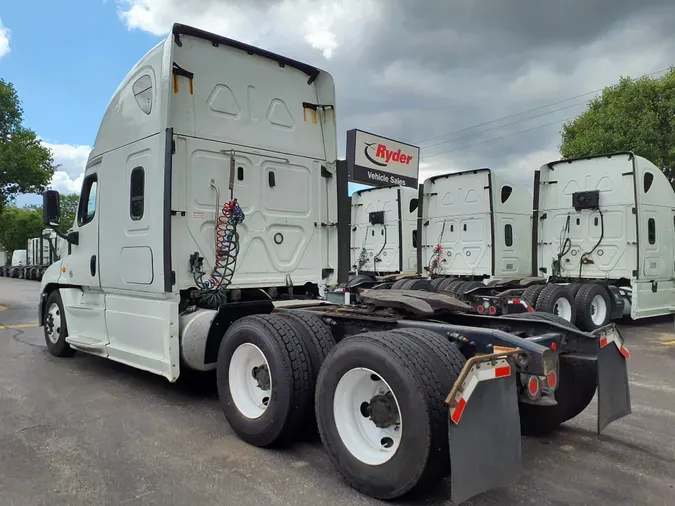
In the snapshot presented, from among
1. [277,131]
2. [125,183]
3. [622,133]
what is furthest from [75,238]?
[622,133]

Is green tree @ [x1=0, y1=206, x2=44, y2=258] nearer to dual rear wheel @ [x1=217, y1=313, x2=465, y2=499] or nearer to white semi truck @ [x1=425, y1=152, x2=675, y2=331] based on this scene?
white semi truck @ [x1=425, y1=152, x2=675, y2=331]

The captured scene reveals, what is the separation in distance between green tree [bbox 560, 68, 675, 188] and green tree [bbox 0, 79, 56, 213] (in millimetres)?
20317

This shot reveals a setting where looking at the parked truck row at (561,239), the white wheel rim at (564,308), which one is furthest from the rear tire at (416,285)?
the white wheel rim at (564,308)

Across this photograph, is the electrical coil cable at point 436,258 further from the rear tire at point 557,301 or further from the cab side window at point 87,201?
the cab side window at point 87,201

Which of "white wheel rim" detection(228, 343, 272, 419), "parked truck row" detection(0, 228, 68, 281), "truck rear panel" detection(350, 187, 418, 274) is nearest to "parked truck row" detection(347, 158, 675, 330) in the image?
"truck rear panel" detection(350, 187, 418, 274)

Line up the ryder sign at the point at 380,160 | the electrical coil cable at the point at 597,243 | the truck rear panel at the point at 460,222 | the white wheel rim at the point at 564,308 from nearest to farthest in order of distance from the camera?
the white wheel rim at the point at 564,308 → the electrical coil cable at the point at 597,243 → the truck rear panel at the point at 460,222 → the ryder sign at the point at 380,160

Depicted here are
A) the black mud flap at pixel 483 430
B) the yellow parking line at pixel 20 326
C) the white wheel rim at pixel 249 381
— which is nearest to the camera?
the black mud flap at pixel 483 430

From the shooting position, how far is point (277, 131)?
605cm

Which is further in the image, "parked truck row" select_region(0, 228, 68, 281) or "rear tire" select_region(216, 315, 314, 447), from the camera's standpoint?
"parked truck row" select_region(0, 228, 68, 281)

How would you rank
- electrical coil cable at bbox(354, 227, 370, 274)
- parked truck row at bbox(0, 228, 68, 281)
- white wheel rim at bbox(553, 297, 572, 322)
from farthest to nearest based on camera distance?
parked truck row at bbox(0, 228, 68, 281) < electrical coil cable at bbox(354, 227, 370, 274) < white wheel rim at bbox(553, 297, 572, 322)

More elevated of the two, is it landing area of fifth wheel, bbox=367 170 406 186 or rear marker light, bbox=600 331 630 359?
landing area of fifth wheel, bbox=367 170 406 186

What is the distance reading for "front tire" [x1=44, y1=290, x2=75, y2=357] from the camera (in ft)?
24.0

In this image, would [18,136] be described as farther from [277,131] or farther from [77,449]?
[77,449]

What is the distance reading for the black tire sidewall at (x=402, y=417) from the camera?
9.86ft
